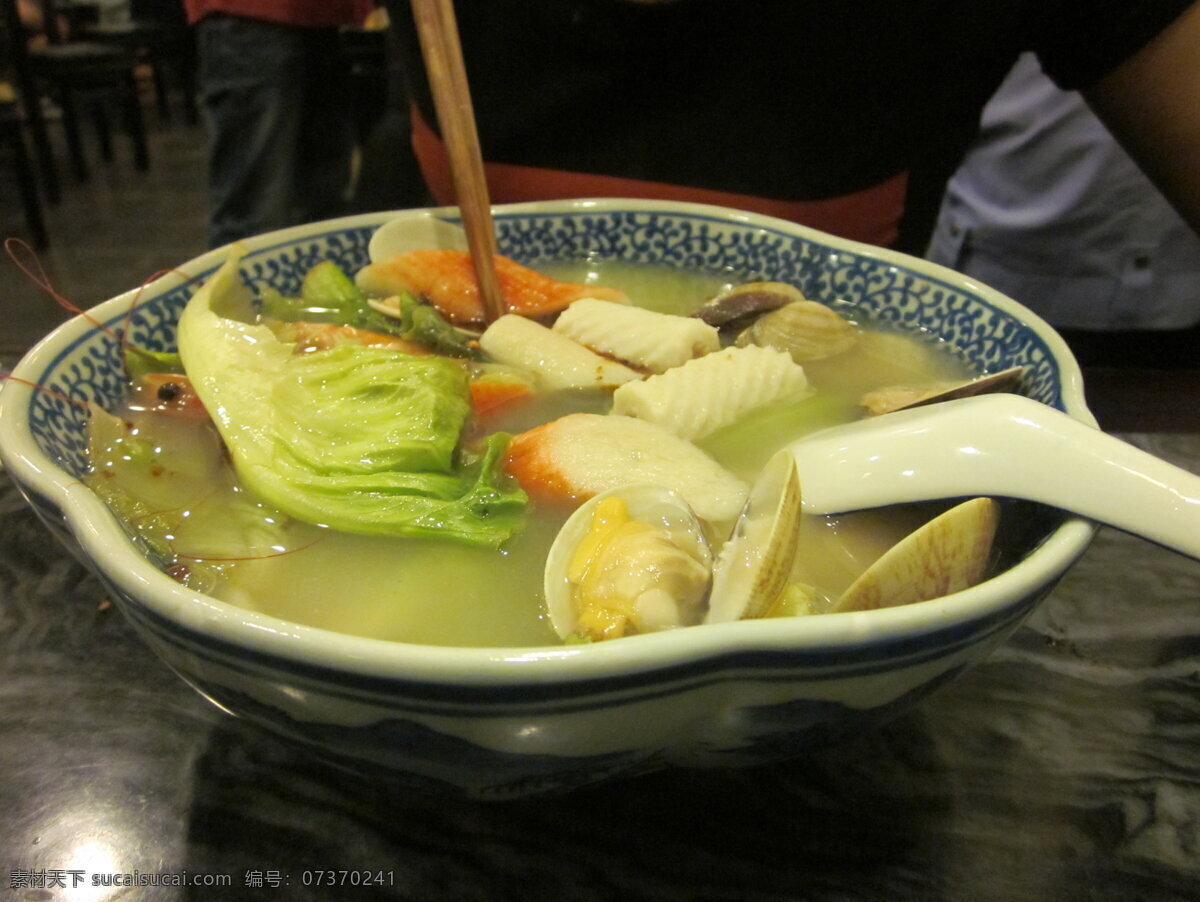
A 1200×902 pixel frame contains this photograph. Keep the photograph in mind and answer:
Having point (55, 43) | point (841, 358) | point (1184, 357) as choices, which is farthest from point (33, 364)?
point (55, 43)

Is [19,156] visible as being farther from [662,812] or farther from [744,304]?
[662,812]

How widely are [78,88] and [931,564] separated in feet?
21.9

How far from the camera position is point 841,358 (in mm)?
1053

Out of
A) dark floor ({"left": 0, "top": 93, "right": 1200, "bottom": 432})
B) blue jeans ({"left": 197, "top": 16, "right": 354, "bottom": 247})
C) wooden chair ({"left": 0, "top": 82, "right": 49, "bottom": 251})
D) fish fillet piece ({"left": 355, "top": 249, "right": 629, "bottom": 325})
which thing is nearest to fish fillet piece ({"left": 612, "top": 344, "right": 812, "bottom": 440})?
fish fillet piece ({"left": 355, "top": 249, "right": 629, "bottom": 325})

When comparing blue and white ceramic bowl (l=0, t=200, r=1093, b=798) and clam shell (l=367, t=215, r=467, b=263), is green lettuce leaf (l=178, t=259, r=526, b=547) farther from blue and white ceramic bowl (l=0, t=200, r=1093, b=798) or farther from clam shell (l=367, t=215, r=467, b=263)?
clam shell (l=367, t=215, r=467, b=263)

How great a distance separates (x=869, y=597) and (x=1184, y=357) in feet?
7.33

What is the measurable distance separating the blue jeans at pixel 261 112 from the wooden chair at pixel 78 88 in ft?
8.35

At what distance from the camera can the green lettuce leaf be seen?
0.72 m

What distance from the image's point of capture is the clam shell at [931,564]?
0.53 metres

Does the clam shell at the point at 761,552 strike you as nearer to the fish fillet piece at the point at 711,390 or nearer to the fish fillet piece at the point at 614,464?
the fish fillet piece at the point at 614,464

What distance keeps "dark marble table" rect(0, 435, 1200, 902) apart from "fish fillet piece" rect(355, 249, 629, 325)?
57 centimetres

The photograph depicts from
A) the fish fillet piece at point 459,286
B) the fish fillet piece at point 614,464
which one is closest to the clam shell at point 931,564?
the fish fillet piece at point 614,464

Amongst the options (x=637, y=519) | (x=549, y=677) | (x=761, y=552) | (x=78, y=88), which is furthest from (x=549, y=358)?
(x=78, y=88)

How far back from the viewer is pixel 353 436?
0.76 m
